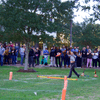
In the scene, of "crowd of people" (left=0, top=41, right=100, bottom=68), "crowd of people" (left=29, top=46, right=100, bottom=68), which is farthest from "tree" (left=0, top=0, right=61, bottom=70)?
"crowd of people" (left=29, top=46, right=100, bottom=68)

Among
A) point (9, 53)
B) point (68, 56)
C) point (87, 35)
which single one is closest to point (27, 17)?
point (68, 56)

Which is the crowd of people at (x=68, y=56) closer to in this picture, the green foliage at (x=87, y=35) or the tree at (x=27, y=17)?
the tree at (x=27, y=17)

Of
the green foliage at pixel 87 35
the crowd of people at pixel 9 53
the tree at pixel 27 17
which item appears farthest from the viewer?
the green foliage at pixel 87 35

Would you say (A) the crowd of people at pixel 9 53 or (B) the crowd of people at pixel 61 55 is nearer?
(B) the crowd of people at pixel 61 55

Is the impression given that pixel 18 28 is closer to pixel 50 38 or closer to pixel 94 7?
pixel 50 38

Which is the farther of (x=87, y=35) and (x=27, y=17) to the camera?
(x=87, y=35)

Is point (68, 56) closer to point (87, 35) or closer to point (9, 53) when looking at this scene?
point (9, 53)

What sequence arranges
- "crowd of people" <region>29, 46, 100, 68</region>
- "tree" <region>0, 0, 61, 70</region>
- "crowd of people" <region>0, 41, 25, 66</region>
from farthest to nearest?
1. "crowd of people" <region>0, 41, 25, 66</region>
2. "crowd of people" <region>29, 46, 100, 68</region>
3. "tree" <region>0, 0, 61, 70</region>

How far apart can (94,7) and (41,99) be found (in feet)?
47.8

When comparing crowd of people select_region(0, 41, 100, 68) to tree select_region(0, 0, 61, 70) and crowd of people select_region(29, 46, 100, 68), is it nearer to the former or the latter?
crowd of people select_region(29, 46, 100, 68)

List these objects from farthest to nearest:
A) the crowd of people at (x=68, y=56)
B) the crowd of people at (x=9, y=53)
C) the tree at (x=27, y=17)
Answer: the crowd of people at (x=9, y=53), the crowd of people at (x=68, y=56), the tree at (x=27, y=17)

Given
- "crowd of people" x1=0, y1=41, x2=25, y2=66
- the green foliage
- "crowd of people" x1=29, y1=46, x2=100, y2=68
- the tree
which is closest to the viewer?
the tree

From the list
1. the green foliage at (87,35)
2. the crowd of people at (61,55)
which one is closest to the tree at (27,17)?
the crowd of people at (61,55)

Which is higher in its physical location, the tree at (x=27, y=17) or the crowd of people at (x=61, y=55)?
the tree at (x=27, y=17)
